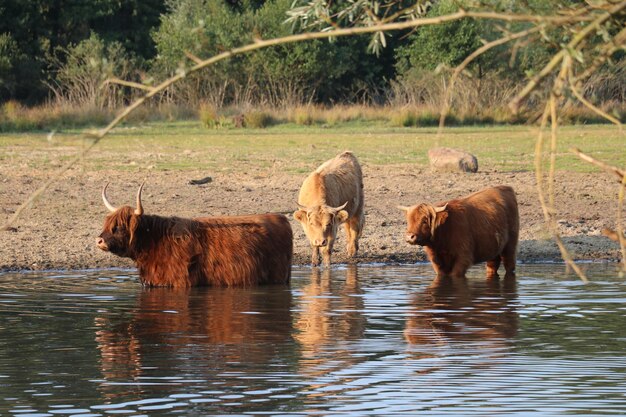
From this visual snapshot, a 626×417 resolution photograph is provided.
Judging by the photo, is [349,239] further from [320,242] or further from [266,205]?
[266,205]

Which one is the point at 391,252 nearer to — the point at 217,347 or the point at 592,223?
the point at 592,223

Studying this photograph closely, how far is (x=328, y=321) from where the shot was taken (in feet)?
29.3

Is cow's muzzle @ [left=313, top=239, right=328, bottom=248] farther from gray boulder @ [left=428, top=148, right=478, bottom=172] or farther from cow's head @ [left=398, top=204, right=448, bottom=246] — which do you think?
gray boulder @ [left=428, top=148, right=478, bottom=172]

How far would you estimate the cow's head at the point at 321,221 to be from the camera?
12.1 m

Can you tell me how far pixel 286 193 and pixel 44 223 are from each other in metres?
3.64

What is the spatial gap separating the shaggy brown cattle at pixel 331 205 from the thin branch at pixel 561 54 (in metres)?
8.66

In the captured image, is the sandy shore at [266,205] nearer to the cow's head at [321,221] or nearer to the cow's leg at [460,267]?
the cow's head at [321,221]

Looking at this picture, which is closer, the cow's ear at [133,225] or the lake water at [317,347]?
the lake water at [317,347]

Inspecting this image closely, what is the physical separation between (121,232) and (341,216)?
2.46 m

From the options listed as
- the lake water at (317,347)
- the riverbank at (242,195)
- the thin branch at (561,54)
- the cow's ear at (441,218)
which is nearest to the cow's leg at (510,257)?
the lake water at (317,347)

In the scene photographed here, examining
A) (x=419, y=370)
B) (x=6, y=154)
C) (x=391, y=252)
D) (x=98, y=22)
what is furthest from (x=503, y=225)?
(x=98, y=22)

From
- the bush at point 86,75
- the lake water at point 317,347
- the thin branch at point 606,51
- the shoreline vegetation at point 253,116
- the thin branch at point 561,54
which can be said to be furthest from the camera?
the bush at point 86,75

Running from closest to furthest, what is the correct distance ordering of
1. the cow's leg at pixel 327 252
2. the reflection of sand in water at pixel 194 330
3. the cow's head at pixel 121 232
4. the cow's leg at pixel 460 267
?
the reflection of sand in water at pixel 194 330, the cow's head at pixel 121 232, the cow's leg at pixel 460 267, the cow's leg at pixel 327 252

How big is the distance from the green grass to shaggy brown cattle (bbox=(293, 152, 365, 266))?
443 cm
